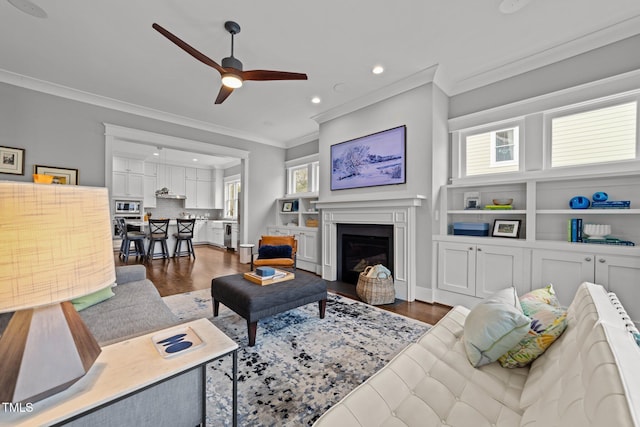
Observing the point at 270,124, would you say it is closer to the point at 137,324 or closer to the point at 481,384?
the point at 137,324

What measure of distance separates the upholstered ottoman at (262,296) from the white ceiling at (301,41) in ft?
8.10

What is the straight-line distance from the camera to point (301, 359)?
2.02 metres

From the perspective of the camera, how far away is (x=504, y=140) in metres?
3.20

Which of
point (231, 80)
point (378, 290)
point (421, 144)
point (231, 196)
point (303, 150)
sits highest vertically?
point (303, 150)

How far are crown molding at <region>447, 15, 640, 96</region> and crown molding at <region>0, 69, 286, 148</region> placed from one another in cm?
416

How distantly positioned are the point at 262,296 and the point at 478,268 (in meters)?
2.47

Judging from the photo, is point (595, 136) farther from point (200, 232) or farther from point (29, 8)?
point (200, 232)

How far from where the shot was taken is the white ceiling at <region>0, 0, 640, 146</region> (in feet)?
7.45

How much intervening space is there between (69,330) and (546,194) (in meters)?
3.90

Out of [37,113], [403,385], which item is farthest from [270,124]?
[403,385]

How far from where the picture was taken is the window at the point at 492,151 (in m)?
3.12

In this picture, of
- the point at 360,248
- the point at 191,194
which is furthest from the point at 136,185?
the point at 360,248

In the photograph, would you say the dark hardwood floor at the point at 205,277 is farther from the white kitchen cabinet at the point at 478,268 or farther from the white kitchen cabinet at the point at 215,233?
the white kitchen cabinet at the point at 215,233

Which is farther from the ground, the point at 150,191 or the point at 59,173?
the point at 150,191
